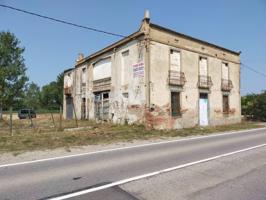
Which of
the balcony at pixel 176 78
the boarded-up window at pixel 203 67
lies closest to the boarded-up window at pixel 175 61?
the balcony at pixel 176 78

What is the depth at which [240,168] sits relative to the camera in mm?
7996

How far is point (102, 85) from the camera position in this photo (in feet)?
86.1

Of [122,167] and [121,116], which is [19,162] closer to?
[122,167]

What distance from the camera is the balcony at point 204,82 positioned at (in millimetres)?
24916

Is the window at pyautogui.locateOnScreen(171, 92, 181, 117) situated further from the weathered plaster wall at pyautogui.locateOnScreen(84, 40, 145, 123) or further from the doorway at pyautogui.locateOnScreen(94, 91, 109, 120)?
the doorway at pyautogui.locateOnScreen(94, 91, 109, 120)

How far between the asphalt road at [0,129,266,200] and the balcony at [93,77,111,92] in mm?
14564

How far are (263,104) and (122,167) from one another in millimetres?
29806

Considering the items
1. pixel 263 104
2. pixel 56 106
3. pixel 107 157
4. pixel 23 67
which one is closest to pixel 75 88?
pixel 23 67

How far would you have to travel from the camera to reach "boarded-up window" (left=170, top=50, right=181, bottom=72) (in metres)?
22.4

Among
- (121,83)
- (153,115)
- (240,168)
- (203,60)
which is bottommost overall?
(240,168)

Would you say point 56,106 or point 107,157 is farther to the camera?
point 56,106

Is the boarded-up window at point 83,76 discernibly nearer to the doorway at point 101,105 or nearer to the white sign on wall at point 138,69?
the doorway at point 101,105

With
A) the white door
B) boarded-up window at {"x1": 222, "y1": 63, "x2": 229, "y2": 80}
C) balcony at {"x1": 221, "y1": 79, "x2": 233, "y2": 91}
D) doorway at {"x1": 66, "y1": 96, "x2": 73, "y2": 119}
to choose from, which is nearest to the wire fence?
doorway at {"x1": 66, "y1": 96, "x2": 73, "y2": 119}

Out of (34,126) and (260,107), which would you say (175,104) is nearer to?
(34,126)
